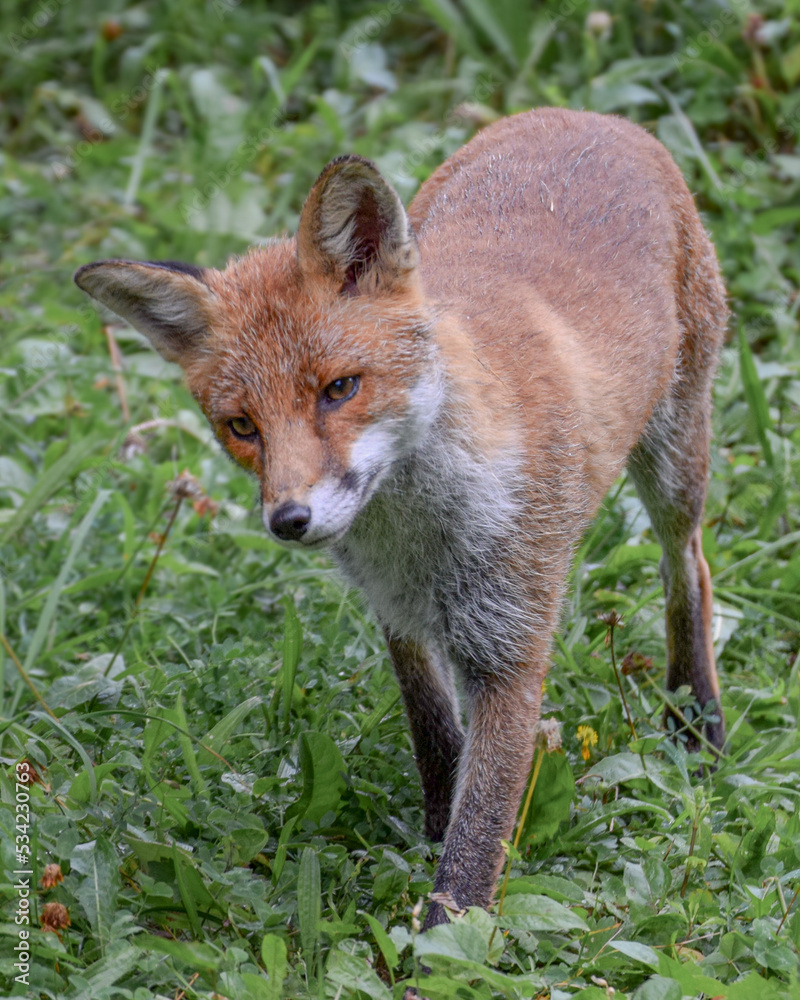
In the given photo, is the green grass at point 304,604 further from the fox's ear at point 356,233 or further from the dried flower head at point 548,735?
the fox's ear at point 356,233

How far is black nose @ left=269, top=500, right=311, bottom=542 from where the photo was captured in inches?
133

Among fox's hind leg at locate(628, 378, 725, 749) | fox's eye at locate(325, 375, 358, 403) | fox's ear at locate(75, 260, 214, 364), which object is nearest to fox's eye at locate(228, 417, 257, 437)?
fox's eye at locate(325, 375, 358, 403)

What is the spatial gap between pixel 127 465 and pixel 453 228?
8.55 ft

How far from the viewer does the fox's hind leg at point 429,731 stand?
4547 mm

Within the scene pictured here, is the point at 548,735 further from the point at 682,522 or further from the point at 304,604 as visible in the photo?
the point at 304,604

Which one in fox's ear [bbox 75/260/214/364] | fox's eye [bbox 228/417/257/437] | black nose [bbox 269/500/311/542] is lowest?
black nose [bbox 269/500/311/542]

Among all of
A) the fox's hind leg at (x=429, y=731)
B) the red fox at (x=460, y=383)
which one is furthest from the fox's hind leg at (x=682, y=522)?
the fox's hind leg at (x=429, y=731)

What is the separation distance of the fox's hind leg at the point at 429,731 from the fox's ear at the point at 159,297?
1352mm

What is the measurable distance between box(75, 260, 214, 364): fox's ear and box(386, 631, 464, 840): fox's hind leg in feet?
4.44

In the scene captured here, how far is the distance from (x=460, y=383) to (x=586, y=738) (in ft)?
4.97

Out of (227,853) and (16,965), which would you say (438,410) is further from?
(16,965)

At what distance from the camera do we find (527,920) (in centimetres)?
365

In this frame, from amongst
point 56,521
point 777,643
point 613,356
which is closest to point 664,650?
point 777,643

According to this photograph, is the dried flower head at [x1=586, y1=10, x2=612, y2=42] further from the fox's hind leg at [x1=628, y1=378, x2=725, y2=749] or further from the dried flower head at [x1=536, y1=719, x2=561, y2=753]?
the dried flower head at [x1=536, y1=719, x2=561, y2=753]
